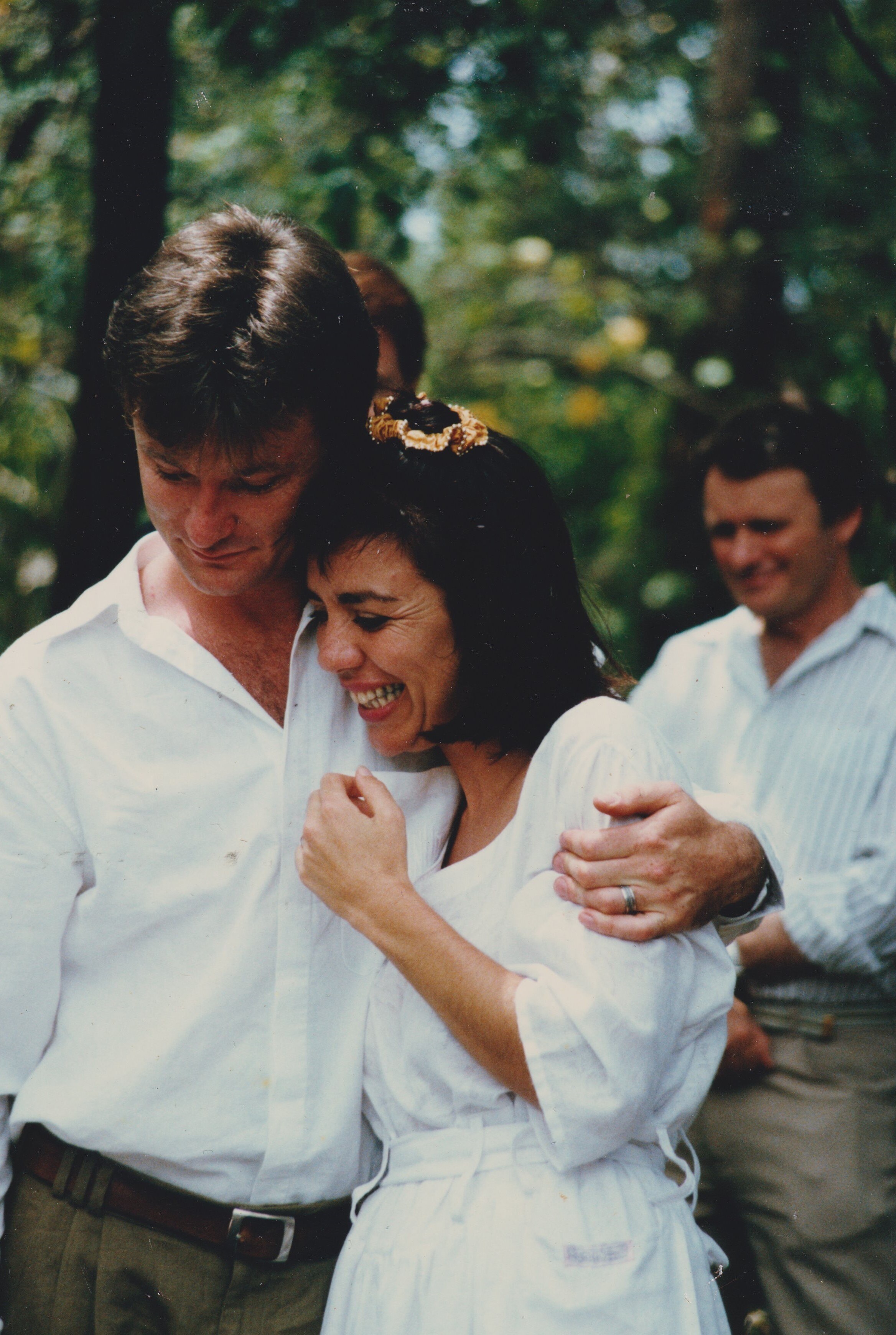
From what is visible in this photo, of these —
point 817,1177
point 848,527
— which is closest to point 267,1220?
point 817,1177

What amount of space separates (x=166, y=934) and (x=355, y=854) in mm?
355

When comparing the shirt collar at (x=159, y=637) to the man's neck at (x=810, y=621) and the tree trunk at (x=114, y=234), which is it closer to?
the tree trunk at (x=114, y=234)

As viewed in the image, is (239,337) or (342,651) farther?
(342,651)

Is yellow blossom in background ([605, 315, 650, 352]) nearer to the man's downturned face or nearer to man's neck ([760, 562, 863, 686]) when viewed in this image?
man's neck ([760, 562, 863, 686])

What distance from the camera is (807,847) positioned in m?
3.10

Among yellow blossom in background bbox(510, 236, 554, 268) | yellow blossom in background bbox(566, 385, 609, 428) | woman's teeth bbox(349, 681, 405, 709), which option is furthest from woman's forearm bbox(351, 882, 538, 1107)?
yellow blossom in background bbox(566, 385, 609, 428)

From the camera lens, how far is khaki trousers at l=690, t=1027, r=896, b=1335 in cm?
286

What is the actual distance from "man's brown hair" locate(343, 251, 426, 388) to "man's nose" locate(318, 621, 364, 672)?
4.29ft

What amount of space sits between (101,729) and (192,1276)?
91 centimetres

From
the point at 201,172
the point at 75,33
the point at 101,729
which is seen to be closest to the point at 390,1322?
the point at 101,729

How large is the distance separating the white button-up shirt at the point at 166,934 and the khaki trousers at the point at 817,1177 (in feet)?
4.72

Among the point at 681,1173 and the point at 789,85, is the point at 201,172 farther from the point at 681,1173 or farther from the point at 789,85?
the point at 681,1173

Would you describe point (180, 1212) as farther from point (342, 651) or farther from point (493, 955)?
point (342, 651)

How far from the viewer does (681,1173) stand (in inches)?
104
